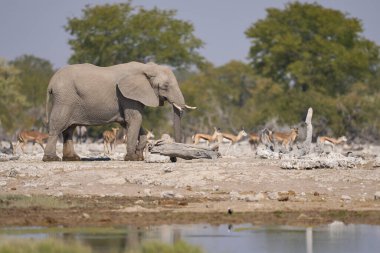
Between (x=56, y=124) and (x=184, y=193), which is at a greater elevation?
(x=56, y=124)

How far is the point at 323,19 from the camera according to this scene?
234ft

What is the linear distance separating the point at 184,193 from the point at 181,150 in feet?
17.7

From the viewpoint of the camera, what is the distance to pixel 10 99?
7419cm

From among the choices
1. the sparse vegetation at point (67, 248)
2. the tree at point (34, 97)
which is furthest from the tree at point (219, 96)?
the sparse vegetation at point (67, 248)

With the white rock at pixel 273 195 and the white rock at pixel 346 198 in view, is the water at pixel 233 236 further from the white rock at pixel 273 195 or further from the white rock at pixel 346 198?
the white rock at pixel 273 195

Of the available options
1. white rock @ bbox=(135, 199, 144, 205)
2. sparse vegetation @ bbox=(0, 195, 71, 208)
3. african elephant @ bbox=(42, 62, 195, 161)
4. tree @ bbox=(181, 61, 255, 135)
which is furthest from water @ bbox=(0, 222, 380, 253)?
tree @ bbox=(181, 61, 255, 135)

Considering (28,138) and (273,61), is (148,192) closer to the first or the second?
(28,138)

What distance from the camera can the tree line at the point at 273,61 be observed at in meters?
65.2

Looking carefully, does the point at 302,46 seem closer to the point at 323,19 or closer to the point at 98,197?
the point at 323,19

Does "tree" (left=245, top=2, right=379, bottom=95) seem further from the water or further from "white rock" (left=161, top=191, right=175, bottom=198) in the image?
the water

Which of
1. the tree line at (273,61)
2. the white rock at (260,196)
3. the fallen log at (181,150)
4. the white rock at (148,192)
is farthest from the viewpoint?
the tree line at (273,61)

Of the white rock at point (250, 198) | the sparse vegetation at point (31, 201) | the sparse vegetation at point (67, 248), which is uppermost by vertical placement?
the white rock at point (250, 198)

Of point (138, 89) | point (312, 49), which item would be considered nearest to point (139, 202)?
point (138, 89)

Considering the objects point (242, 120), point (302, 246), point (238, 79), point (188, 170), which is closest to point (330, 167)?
point (188, 170)
